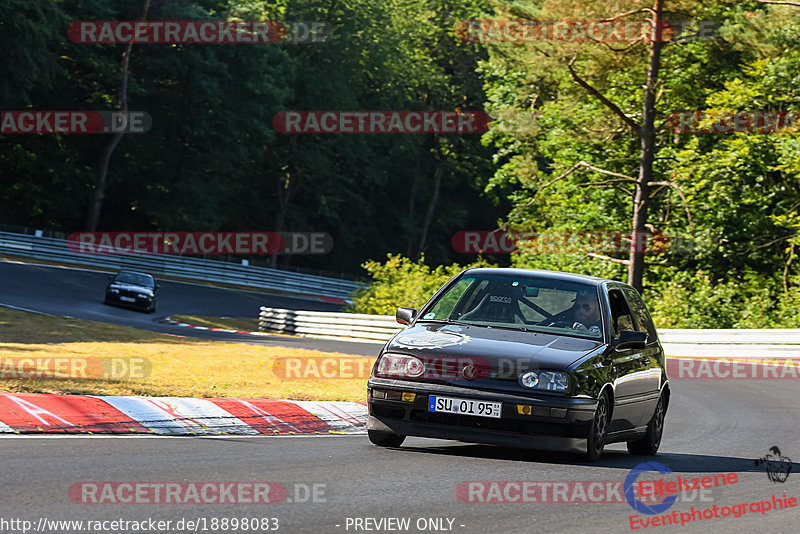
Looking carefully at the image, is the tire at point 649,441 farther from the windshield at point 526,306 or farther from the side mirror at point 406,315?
the side mirror at point 406,315

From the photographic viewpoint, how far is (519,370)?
869 cm

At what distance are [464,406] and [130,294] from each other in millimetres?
30796

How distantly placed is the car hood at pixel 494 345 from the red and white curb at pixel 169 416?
7.20ft

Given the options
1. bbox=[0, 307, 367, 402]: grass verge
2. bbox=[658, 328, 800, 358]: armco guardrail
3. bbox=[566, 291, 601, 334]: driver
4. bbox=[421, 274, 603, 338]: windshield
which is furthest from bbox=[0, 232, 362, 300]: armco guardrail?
bbox=[566, 291, 601, 334]: driver

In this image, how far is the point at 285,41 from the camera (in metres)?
71.6

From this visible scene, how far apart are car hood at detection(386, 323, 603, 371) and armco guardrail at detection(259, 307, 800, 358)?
50.8 ft

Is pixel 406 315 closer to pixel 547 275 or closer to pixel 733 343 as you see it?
pixel 547 275

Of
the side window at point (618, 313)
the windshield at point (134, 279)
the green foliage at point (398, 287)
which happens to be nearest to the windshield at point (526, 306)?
the side window at point (618, 313)

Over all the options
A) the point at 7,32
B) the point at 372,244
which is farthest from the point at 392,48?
the point at 7,32

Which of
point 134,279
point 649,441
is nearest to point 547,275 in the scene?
point 649,441

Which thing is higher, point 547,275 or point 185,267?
point 547,275

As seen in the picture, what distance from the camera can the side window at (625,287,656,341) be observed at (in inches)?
428

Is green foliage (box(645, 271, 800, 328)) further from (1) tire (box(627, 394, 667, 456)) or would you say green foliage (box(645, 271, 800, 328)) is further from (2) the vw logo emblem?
(2) the vw logo emblem

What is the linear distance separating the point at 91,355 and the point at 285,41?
5562cm
